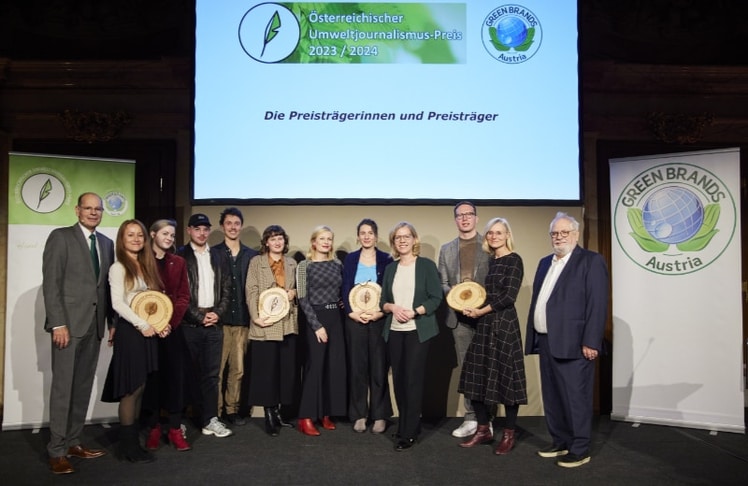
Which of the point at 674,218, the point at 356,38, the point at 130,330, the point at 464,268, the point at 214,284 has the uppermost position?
the point at 356,38

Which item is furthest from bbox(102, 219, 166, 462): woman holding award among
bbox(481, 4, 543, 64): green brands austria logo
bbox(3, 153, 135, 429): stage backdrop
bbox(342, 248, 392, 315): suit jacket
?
bbox(481, 4, 543, 64): green brands austria logo

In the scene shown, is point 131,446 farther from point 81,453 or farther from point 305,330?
point 305,330

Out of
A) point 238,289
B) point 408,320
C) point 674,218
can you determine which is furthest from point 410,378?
point 674,218

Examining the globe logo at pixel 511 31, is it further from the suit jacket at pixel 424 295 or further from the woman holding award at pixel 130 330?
the woman holding award at pixel 130 330

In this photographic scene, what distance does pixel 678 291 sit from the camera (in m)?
5.09

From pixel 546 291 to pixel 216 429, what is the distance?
7.69 ft

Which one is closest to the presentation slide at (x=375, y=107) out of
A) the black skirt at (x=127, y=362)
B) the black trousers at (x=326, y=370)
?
the black trousers at (x=326, y=370)

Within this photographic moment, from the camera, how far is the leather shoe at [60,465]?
382 centimetres

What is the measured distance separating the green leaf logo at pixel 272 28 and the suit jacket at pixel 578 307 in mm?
2938

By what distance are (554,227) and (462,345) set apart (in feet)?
3.72

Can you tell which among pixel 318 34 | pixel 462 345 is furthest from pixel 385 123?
pixel 462 345

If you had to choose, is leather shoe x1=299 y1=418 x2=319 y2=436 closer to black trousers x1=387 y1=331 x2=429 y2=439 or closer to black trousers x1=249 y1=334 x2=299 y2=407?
black trousers x1=249 y1=334 x2=299 y2=407

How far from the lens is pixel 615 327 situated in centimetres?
532

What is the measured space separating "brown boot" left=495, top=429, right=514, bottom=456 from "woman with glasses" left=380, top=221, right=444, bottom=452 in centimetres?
53
